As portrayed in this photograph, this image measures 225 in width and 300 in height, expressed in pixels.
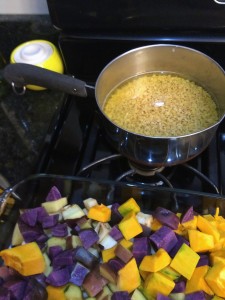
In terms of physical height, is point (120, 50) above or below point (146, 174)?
above

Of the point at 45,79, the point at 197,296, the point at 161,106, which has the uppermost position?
the point at 45,79

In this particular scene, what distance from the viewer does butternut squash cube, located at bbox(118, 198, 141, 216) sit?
2.53ft

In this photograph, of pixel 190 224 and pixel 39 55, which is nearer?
pixel 190 224

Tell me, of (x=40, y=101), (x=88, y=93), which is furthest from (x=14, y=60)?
(x=88, y=93)

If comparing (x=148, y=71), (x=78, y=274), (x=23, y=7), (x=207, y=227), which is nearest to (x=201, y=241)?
(x=207, y=227)

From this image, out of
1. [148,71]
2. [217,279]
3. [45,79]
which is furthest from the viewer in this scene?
[148,71]

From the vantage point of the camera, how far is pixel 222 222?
0.75 m

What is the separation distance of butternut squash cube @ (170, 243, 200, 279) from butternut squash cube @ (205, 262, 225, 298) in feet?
0.10

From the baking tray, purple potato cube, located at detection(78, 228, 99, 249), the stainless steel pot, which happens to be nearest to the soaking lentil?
the stainless steel pot

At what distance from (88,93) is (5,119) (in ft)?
1.01

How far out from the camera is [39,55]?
947mm

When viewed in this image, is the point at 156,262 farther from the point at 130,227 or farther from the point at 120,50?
the point at 120,50

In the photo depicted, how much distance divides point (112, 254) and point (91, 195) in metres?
0.13

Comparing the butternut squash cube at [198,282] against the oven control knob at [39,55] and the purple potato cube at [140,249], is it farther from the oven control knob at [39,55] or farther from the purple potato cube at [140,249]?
the oven control knob at [39,55]
